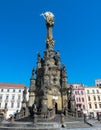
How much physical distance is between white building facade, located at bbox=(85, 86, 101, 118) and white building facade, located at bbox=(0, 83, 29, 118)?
28.1 meters

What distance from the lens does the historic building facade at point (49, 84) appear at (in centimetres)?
2527

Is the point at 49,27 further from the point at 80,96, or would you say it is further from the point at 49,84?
the point at 80,96

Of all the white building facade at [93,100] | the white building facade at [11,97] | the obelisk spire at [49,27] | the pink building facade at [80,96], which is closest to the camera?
the obelisk spire at [49,27]

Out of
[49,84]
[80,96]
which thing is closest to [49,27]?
[49,84]

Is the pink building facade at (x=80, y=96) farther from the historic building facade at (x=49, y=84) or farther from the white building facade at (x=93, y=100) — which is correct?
the historic building facade at (x=49, y=84)

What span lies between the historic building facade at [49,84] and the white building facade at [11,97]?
34150mm

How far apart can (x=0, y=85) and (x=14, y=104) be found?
10976mm

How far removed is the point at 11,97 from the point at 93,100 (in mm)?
34161

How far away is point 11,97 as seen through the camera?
60.5 m

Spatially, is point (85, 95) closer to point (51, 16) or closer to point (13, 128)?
point (51, 16)

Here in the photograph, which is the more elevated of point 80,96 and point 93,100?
point 80,96

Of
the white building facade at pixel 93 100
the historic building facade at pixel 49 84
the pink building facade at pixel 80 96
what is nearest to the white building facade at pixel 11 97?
the pink building facade at pixel 80 96

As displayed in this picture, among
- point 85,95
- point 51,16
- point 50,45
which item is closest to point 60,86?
point 50,45

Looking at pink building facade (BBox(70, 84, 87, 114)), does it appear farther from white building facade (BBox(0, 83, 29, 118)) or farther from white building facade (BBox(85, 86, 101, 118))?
white building facade (BBox(0, 83, 29, 118))
